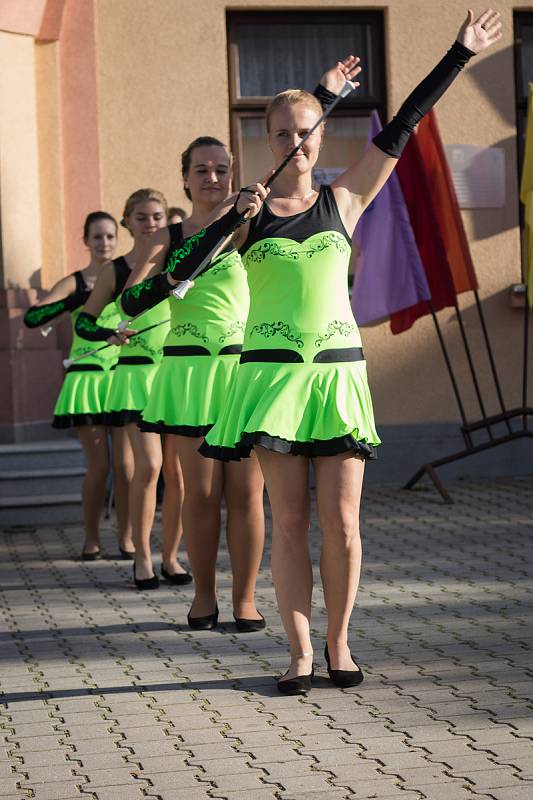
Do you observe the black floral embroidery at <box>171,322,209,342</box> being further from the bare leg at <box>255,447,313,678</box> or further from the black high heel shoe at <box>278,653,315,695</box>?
the black high heel shoe at <box>278,653,315,695</box>

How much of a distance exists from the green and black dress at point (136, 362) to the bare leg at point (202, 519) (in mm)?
1524

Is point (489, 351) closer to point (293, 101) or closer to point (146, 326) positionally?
point (146, 326)

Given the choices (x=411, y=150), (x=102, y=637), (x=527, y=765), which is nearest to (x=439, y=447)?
(x=411, y=150)

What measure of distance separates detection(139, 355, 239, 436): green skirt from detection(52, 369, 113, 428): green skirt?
2.19 m

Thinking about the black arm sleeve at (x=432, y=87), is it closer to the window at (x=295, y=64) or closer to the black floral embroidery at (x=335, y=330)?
the black floral embroidery at (x=335, y=330)

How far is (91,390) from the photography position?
28.1 ft

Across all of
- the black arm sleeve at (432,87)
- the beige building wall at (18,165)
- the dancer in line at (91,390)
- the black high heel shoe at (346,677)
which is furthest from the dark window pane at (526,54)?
the black high heel shoe at (346,677)

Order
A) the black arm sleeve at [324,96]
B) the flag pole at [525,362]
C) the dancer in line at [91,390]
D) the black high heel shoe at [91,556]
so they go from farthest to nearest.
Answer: the flag pole at [525,362], the dancer in line at [91,390], the black high heel shoe at [91,556], the black arm sleeve at [324,96]

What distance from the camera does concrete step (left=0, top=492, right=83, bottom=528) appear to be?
9.98 metres

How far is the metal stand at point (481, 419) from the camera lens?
34.9ft

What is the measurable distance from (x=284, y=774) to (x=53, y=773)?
668 millimetres

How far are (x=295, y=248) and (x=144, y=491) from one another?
2766 mm

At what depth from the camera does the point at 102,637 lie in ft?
19.9

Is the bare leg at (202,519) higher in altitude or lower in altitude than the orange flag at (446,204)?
lower
